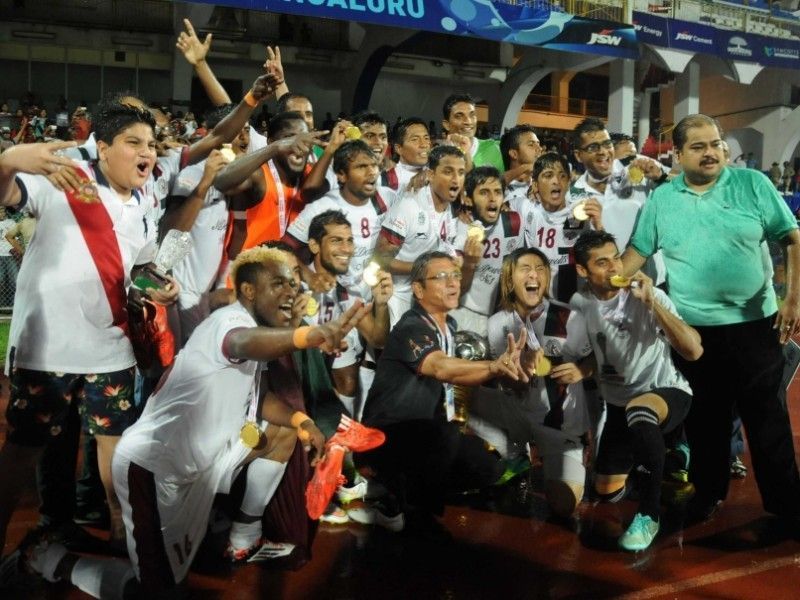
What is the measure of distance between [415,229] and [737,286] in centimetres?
206

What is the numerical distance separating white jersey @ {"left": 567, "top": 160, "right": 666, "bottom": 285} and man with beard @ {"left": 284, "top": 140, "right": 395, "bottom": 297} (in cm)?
158

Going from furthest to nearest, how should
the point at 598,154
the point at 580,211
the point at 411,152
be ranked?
the point at 411,152
the point at 598,154
the point at 580,211

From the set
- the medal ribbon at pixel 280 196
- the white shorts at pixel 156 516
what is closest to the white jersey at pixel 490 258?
the medal ribbon at pixel 280 196

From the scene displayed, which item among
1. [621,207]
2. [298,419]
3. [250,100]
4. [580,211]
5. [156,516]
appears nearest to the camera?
[156,516]

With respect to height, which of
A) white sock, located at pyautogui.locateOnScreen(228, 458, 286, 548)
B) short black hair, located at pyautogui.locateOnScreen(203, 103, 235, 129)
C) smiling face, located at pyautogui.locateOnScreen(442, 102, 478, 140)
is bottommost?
white sock, located at pyautogui.locateOnScreen(228, 458, 286, 548)

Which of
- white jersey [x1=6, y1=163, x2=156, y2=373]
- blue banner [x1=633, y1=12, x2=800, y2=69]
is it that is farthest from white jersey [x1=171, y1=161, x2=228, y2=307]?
blue banner [x1=633, y1=12, x2=800, y2=69]

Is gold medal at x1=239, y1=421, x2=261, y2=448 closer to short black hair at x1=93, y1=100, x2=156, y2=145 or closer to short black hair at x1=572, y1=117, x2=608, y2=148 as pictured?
short black hair at x1=93, y1=100, x2=156, y2=145

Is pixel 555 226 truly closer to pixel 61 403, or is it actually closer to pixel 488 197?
pixel 488 197

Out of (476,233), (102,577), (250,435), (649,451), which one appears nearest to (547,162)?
(476,233)

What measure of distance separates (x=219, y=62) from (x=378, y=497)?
22.9 meters

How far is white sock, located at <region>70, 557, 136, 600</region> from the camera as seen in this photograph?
3494 millimetres

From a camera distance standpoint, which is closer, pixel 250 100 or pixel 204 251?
pixel 250 100

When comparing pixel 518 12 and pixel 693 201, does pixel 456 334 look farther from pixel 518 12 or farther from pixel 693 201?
pixel 518 12

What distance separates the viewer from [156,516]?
3.43 metres
